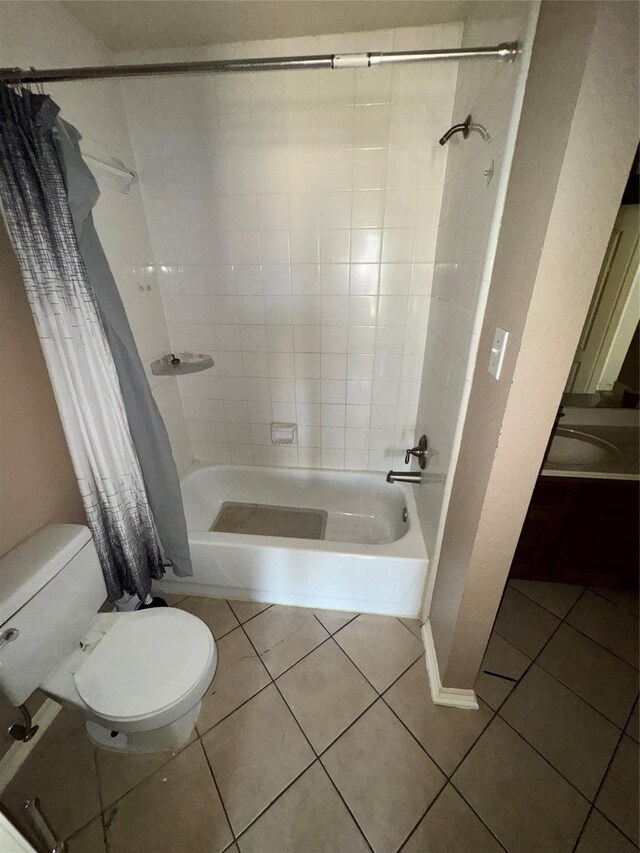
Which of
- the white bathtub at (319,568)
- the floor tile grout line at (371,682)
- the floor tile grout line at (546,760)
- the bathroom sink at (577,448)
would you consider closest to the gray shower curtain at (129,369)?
the white bathtub at (319,568)

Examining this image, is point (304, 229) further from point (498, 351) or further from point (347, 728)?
point (347, 728)

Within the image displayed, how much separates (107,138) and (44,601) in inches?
70.1

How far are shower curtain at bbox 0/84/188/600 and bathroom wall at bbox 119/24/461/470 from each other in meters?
0.75

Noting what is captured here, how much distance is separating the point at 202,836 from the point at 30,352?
5.15ft

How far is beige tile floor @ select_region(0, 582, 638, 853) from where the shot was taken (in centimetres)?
94

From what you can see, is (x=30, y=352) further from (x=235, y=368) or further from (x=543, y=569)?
(x=543, y=569)

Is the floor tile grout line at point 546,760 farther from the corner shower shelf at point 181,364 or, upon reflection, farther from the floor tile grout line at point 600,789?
the corner shower shelf at point 181,364

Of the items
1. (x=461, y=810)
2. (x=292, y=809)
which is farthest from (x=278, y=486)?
(x=461, y=810)

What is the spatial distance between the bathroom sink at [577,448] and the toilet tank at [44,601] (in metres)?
1.91

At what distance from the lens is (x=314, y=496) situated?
2072 millimetres

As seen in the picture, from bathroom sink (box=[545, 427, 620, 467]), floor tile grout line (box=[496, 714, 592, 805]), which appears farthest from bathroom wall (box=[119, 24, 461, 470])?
floor tile grout line (box=[496, 714, 592, 805])

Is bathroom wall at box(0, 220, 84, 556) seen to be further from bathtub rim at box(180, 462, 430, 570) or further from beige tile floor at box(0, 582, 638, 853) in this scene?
beige tile floor at box(0, 582, 638, 853)

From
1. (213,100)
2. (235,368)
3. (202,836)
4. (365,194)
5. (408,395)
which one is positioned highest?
(213,100)

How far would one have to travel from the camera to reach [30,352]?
1080mm
